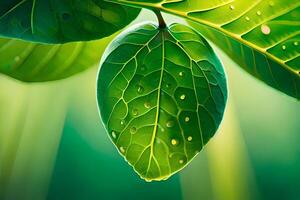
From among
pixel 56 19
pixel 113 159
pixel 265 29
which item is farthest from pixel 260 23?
pixel 113 159

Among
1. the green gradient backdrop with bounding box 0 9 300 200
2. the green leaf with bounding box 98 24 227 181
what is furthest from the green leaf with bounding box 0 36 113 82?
the green gradient backdrop with bounding box 0 9 300 200

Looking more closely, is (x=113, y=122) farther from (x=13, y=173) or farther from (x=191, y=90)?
(x=13, y=173)

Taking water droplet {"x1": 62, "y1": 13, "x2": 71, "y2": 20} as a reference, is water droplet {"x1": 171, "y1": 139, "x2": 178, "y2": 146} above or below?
below

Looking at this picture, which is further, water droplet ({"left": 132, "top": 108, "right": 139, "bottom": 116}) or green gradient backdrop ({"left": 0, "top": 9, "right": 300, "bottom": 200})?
green gradient backdrop ({"left": 0, "top": 9, "right": 300, "bottom": 200})

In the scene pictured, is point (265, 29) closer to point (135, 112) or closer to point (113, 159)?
point (135, 112)

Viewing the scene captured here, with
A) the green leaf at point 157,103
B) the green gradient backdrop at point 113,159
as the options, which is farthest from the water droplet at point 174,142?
the green gradient backdrop at point 113,159

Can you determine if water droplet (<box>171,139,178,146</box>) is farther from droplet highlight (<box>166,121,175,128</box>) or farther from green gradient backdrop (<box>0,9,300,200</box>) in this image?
green gradient backdrop (<box>0,9,300,200</box>)
